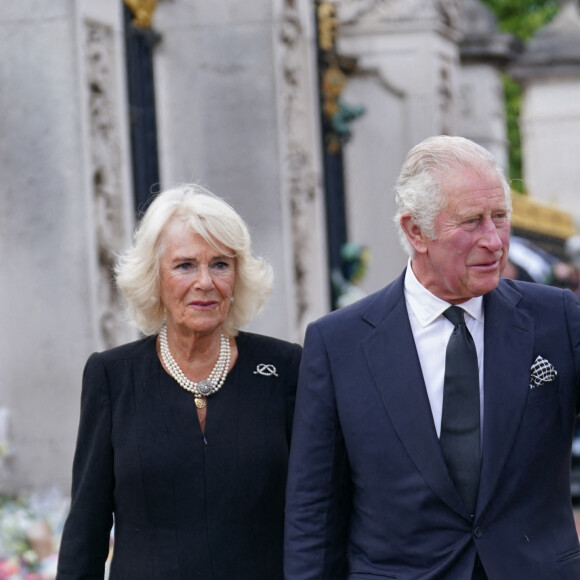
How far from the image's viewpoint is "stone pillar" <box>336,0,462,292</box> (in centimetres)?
1271

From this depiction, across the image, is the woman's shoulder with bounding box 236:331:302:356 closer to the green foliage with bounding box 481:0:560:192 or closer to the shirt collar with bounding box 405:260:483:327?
the shirt collar with bounding box 405:260:483:327

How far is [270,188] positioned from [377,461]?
18.4 feet

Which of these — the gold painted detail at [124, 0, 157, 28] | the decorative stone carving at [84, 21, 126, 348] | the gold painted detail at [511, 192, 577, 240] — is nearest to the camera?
the decorative stone carving at [84, 21, 126, 348]

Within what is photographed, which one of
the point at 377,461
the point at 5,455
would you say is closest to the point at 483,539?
the point at 377,461

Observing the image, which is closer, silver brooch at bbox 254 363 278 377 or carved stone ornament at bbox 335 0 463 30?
silver brooch at bbox 254 363 278 377

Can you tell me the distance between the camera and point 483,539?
4.29 m

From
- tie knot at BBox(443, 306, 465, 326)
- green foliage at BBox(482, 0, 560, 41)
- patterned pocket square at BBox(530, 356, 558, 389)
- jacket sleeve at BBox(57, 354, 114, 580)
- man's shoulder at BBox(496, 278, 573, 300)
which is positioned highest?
green foliage at BBox(482, 0, 560, 41)

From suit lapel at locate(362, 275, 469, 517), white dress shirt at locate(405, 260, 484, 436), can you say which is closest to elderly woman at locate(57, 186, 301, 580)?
suit lapel at locate(362, 275, 469, 517)

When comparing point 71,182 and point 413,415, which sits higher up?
point 71,182

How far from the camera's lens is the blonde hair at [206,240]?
479 cm

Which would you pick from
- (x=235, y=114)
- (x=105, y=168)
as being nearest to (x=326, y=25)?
(x=235, y=114)

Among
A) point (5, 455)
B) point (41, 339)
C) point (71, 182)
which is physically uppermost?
point (71, 182)

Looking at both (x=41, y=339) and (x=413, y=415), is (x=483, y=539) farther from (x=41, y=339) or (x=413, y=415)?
(x=41, y=339)

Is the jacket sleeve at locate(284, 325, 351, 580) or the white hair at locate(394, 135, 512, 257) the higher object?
the white hair at locate(394, 135, 512, 257)
